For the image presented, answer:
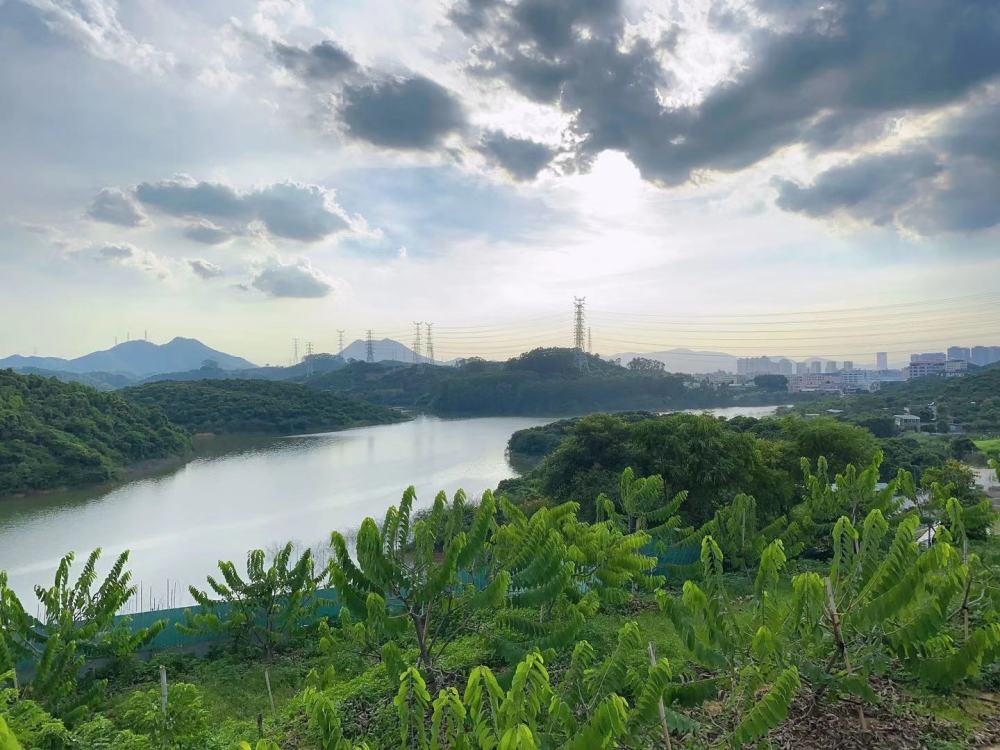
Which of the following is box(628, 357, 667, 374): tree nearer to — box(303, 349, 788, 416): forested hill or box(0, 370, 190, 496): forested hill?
box(303, 349, 788, 416): forested hill

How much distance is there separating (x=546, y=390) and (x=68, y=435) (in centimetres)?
6278

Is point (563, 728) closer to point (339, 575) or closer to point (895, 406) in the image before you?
point (339, 575)

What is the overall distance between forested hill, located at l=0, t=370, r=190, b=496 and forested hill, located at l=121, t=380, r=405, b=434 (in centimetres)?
1158

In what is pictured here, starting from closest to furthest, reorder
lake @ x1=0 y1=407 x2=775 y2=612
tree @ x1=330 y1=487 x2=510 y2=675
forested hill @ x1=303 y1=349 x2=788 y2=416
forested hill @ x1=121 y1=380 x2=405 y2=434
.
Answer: tree @ x1=330 y1=487 x2=510 y2=675, lake @ x1=0 y1=407 x2=775 y2=612, forested hill @ x1=121 y1=380 x2=405 y2=434, forested hill @ x1=303 y1=349 x2=788 y2=416

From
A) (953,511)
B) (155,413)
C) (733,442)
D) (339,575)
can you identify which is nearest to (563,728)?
(339,575)

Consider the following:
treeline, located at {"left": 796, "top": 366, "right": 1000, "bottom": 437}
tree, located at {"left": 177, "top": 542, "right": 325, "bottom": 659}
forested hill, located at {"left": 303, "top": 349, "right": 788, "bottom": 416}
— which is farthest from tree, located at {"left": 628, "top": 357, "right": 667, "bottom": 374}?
tree, located at {"left": 177, "top": 542, "right": 325, "bottom": 659}

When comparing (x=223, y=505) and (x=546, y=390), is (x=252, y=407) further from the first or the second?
(x=546, y=390)

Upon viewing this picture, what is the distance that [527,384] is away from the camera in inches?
3627

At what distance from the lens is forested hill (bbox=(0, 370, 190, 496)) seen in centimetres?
3534

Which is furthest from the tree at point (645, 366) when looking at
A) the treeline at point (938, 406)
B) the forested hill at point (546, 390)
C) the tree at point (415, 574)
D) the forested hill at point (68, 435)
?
the tree at point (415, 574)

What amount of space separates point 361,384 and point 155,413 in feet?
204

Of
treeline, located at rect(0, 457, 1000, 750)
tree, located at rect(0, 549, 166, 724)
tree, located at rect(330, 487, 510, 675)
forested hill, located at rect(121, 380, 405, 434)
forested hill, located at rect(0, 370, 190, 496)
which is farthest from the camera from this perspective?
forested hill, located at rect(121, 380, 405, 434)

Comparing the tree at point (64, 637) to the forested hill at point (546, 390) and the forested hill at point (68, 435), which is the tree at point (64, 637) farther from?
the forested hill at point (546, 390)

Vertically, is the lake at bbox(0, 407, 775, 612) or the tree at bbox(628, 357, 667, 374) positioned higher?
the tree at bbox(628, 357, 667, 374)
